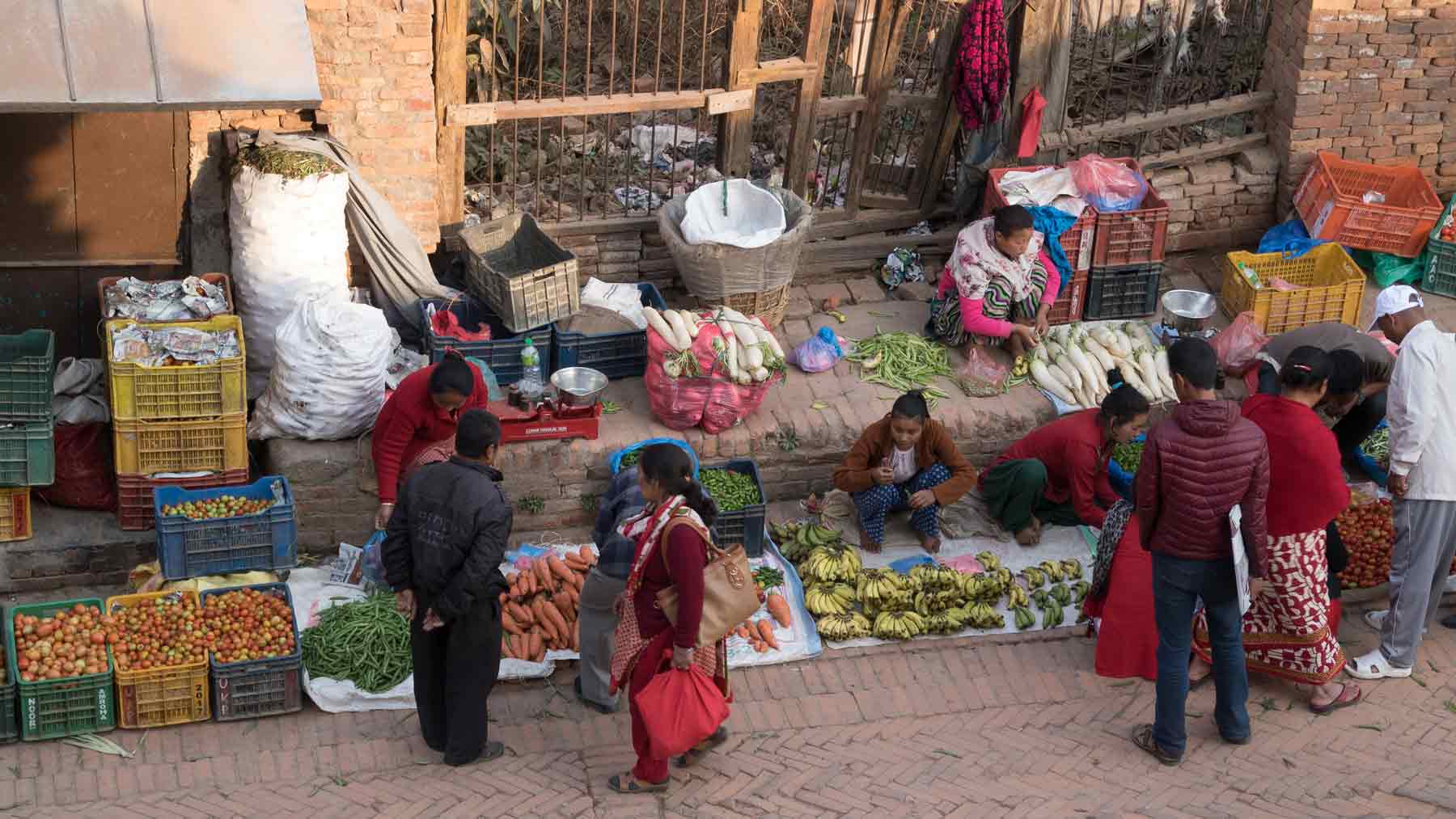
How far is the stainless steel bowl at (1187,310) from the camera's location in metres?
10.2

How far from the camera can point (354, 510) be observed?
28.6 ft

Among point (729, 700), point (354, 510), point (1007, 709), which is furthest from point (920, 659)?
point (354, 510)

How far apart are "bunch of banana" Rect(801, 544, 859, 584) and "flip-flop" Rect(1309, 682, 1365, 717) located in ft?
7.20

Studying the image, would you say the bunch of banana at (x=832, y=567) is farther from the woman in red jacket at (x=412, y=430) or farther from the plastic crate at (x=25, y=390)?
the plastic crate at (x=25, y=390)

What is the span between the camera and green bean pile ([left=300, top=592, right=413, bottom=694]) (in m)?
7.68

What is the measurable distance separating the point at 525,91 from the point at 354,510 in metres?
3.17

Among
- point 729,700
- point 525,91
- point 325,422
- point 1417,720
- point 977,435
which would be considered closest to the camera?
point 729,700

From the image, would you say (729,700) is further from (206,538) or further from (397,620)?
(206,538)

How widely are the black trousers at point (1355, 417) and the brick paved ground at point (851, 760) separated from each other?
1425 millimetres

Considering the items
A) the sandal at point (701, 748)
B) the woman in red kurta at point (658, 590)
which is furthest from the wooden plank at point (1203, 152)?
the woman in red kurta at point (658, 590)

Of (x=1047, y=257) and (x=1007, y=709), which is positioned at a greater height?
(x=1047, y=257)

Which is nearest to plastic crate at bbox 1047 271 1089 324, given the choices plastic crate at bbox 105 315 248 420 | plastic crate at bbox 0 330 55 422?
plastic crate at bbox 105 315 248 420

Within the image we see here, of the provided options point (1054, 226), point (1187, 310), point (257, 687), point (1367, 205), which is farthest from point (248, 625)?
point (1367, 205)

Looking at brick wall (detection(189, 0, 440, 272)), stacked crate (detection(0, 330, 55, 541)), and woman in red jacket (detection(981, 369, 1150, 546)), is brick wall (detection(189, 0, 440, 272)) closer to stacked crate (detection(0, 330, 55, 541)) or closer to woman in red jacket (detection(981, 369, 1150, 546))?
stacked crate (detection(0, 330, 55, 541))
